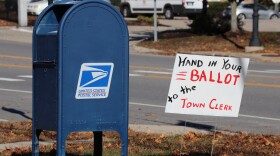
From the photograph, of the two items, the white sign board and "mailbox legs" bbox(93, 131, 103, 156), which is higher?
the white sign board

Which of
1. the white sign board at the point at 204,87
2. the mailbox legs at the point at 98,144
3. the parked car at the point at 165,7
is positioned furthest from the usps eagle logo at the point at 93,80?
the parked car at the point at 165,7

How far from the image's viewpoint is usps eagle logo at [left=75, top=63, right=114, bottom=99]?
7.22m

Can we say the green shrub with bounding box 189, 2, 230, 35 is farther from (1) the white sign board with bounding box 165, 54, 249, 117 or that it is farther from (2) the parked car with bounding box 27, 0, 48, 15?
(1) the white sign board with bounding box 165, 54, 249, 117

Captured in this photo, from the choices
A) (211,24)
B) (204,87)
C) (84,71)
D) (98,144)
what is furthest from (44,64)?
(211,24)

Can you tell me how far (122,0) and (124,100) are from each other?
157 feet

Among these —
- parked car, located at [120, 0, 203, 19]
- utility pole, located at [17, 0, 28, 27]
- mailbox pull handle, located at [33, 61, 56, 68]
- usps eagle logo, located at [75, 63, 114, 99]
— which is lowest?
parked car, located at [120, 0, 203, 19]

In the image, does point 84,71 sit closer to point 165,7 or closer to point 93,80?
point 93,80

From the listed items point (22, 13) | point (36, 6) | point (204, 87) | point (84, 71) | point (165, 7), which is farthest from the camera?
point (165, 7)

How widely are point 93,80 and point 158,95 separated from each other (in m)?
9.79

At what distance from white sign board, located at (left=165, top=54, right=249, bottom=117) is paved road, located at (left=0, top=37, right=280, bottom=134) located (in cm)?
69

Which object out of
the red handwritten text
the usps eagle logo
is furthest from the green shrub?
the usps eagle logo

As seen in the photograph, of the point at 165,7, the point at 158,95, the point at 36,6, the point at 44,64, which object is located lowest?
the point at 165,7

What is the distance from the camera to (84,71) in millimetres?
7211

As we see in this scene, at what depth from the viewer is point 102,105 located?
7.34 meters
